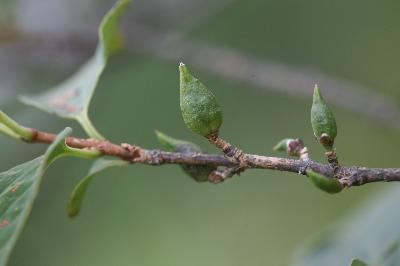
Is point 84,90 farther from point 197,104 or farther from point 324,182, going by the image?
point 324,182

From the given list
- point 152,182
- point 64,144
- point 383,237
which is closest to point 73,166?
point 152,182

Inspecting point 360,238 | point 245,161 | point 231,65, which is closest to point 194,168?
point 245,161

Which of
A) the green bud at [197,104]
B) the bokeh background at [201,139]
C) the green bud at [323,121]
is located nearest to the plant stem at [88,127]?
the green bud at [197,104]

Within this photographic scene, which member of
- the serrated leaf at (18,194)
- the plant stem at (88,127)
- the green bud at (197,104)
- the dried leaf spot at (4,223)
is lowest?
the dried leaf spot at (4,223)

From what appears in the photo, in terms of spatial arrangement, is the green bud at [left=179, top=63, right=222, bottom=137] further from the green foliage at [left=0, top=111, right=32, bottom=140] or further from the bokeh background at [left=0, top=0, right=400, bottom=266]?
the bokeh background at [left=0, top=0, right=400, bottom=266]

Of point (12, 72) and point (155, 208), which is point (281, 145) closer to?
point (12, 72)

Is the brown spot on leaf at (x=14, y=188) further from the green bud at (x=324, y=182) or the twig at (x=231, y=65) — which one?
the twig at (x=231, y=65)
